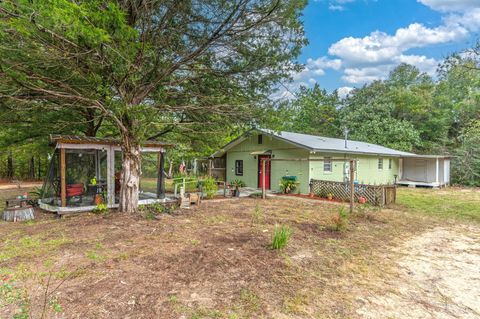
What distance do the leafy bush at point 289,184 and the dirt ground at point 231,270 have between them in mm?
6454

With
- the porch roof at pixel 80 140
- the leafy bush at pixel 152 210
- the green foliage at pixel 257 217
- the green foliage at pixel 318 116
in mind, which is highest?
the green foliage at pixel 318 116

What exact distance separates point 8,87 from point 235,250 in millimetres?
5954

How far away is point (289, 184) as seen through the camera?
13617mm

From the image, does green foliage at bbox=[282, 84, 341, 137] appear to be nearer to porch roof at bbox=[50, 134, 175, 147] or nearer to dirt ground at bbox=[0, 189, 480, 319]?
porch roof at bbox=[50, 134, 175, 147]

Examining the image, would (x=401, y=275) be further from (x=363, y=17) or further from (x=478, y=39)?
(x=363, y=17)

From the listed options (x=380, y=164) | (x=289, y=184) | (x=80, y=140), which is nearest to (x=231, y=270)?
(x=80, y=140)

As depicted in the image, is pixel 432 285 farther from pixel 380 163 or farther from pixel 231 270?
pixel 380 163

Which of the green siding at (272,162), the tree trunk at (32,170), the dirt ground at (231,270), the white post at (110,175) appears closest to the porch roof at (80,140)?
the white post at (110,175)

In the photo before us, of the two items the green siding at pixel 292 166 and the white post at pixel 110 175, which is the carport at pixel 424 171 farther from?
the white post at pixel 110 175

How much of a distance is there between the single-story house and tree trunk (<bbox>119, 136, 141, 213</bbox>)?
4989mm

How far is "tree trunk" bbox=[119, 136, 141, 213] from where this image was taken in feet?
25.1

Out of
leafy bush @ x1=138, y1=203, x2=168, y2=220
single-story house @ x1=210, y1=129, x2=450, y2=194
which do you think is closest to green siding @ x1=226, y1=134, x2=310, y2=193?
single-story house @ x1=210, y1=129, x2=450, y2=194

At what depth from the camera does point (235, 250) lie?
4.93 meters

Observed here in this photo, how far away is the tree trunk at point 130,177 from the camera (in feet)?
25.1
